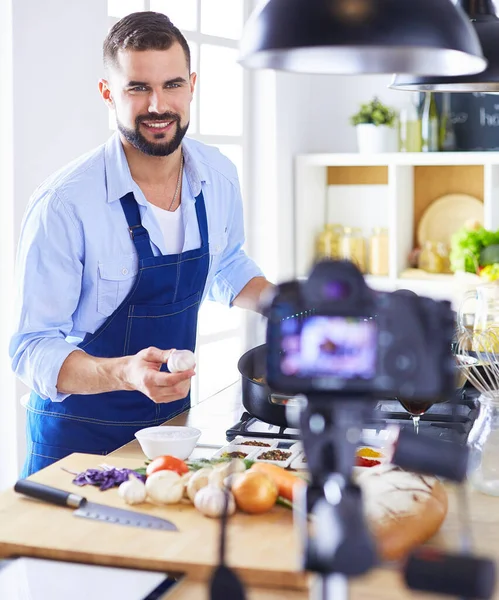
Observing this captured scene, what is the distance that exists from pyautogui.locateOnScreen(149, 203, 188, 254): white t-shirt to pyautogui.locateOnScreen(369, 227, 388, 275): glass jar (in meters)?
2.17

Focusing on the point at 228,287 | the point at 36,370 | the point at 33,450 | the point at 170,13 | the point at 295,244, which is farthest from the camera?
the point at 295,244

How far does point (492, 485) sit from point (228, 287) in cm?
124

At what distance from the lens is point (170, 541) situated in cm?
128

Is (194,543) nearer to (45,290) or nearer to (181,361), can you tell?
(181,361)

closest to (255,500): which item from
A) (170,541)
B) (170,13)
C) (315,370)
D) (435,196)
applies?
(170,541)

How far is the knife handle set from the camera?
1.41 meters

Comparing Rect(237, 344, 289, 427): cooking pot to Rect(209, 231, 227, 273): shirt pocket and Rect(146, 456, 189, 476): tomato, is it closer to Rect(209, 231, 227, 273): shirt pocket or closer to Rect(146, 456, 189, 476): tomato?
Rect(146, 456, 189, 476): tomato

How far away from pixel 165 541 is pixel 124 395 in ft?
2.82

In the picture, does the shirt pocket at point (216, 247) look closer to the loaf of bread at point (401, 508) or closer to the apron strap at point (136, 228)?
the apron strap at point (136, 228)

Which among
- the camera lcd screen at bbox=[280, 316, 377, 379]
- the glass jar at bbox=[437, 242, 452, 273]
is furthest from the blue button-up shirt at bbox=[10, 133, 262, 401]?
the glass jar at bbox=[437, 242, 452, 273]

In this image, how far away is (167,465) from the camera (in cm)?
152

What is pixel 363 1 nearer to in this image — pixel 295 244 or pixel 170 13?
pixel 170 13

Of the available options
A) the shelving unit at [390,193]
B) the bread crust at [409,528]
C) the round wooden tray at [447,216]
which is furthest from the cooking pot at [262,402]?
the round wooden tray at [447,216]

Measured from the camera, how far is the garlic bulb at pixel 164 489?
1412mm
